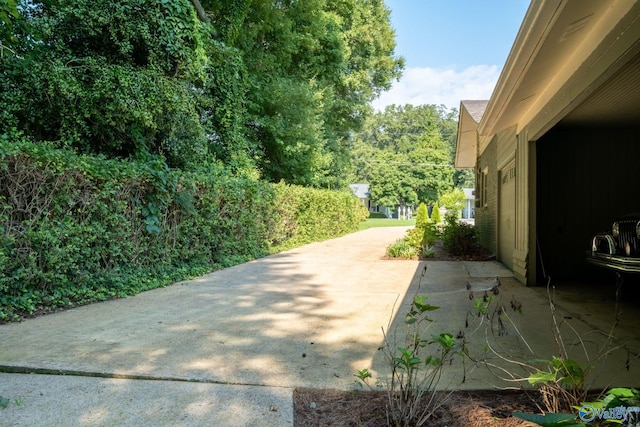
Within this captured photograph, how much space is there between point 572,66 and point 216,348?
419cm

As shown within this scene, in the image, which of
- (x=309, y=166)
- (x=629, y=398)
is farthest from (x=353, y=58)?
(x=629, y=398)

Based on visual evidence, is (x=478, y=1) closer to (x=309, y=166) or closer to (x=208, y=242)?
(x=309, y=166)

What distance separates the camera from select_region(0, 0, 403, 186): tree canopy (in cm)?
757

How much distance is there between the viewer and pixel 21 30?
8.02 meters

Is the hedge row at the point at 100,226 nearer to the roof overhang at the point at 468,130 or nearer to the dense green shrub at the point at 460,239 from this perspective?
the dense green shrub at the point at 460,239

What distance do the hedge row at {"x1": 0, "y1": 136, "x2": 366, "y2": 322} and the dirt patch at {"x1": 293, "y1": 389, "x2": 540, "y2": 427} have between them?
11.7 feet

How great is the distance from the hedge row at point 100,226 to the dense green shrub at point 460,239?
5.16 metres

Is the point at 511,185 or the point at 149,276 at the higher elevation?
the point at 511,185

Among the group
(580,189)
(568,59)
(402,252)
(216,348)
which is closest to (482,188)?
(402,252)

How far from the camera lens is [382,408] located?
2297 mm

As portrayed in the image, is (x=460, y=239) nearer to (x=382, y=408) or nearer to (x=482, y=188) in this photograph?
(x=482, y=188)

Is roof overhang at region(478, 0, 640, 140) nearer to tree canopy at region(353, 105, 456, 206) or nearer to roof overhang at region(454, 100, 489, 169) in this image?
roof overhang at region(454, 100, 489, 169)

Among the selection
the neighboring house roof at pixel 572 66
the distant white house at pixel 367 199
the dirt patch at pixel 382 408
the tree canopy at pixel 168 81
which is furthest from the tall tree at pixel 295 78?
the distant white house at pixel 367 199

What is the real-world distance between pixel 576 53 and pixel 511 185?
4.07 meters
